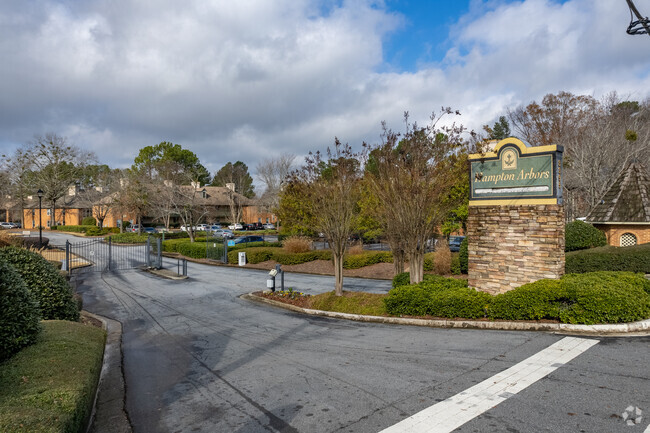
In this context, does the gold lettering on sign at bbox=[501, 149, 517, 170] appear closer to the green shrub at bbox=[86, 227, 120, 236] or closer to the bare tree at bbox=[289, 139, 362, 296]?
the bare tree at bbox=[289, 139, 362, 296]

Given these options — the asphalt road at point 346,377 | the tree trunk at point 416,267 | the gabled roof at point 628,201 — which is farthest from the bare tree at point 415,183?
the gabled roof at point 628,201

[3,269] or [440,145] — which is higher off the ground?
[440,145]

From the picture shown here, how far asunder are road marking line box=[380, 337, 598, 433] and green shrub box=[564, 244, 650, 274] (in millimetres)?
9600

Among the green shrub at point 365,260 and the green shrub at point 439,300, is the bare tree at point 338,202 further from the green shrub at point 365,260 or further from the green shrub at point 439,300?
the green shrub at point 365,260

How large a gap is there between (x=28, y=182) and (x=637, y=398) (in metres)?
68.0

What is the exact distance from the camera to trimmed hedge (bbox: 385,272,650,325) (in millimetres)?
8281

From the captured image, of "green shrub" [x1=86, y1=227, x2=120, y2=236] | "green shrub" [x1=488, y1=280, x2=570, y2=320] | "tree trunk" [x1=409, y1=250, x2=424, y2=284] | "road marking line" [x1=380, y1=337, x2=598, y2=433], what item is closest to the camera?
"road marking line" [x1=380, y1=337, x2=598, y2=433]

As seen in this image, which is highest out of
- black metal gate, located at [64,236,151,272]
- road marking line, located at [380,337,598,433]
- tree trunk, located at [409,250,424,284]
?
tree trunk, located at [409,250,424,284]

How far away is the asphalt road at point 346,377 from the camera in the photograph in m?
4.86

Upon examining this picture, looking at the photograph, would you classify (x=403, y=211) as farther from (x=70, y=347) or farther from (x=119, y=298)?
(x=119, y=298)

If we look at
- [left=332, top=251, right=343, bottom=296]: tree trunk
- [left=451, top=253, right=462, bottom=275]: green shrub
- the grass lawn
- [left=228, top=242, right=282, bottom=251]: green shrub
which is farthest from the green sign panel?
[left=228, top=242, right=282, bottom=251]: green shrub

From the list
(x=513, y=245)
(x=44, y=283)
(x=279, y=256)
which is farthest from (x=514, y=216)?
(x=279, y=256)

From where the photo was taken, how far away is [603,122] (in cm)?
3225

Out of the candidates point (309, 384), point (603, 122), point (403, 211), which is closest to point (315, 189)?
point (403, 211)
